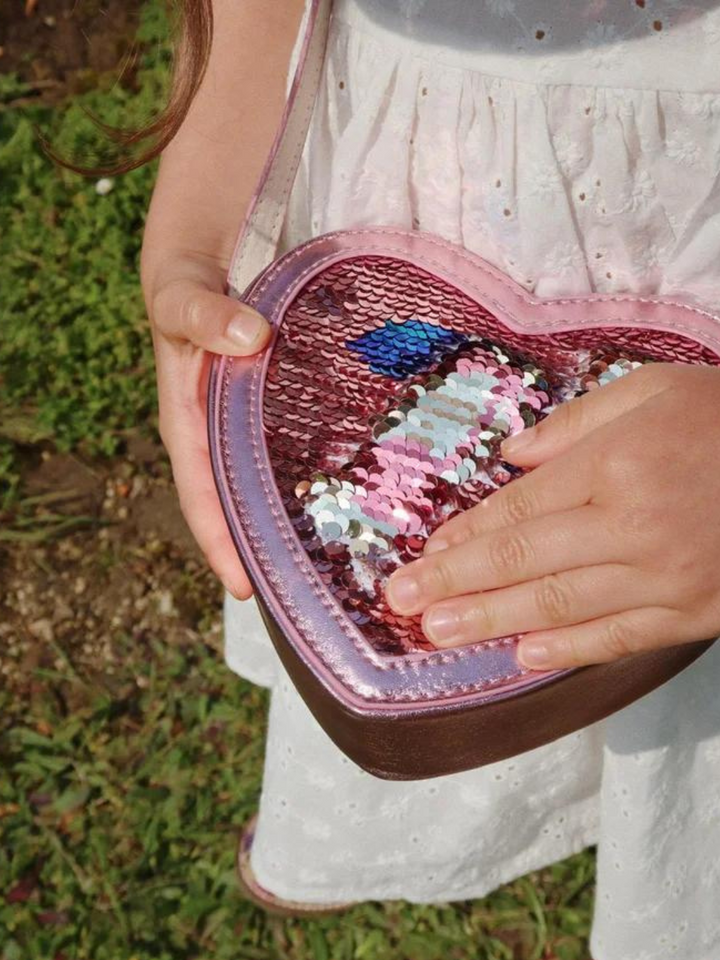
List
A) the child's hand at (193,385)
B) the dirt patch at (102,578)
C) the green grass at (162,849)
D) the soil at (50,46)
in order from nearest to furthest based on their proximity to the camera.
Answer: the child's hand at (193,385) < the green grass at (162,849) < the dirt patch at (102,578) < the soil at (50,46)

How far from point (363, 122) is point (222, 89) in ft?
0.69

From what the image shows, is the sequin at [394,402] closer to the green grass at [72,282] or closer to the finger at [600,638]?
the finger at [600,638]

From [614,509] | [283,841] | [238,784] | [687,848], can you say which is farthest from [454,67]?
[238,784]

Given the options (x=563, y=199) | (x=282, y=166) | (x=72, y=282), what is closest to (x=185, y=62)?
(x=282, y=166)

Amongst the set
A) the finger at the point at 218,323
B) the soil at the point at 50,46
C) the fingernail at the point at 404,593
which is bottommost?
the soil at the point at 50,46

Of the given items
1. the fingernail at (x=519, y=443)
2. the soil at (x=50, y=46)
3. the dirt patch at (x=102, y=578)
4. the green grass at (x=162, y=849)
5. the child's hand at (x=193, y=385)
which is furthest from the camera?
the soil at (x=50, y=46)

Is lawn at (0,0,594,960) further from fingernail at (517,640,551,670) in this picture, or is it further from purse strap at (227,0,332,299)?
fingernail at (517,640,551,670)

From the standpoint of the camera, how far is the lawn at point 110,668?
1.94m

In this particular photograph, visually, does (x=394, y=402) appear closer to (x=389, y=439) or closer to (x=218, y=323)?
(x=389, y=439)

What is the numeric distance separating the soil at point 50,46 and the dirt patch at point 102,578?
118 centimetres

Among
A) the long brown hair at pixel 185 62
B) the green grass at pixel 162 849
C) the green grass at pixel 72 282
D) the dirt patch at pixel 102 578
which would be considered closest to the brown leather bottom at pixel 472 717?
the long brown hair at pixel 185 62

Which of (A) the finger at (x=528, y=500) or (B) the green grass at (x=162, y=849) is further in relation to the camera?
(B) the green grass at (x=162, y=849)

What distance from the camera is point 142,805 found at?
206cm

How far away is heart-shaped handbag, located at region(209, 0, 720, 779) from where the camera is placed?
0.93 meters
